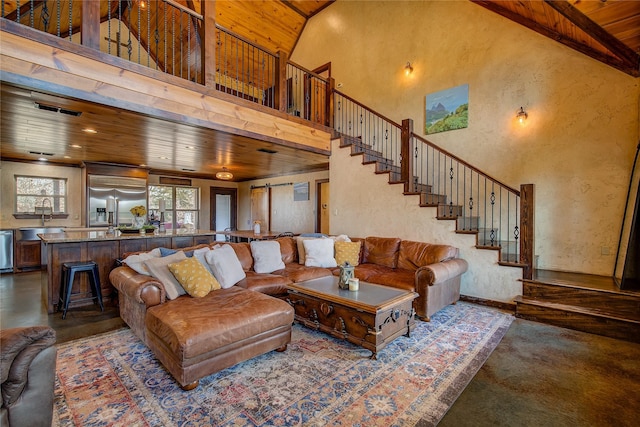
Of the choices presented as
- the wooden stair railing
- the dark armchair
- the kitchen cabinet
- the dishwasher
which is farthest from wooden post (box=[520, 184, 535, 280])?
the dishwasher

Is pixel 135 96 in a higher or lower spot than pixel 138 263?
higher

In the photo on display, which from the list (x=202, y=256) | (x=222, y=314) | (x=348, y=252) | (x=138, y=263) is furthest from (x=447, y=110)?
(x=138, y=263)

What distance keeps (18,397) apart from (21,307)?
140 inches

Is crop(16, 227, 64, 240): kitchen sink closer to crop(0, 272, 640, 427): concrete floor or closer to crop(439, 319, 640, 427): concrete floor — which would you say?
crop(0, 272, 640, 427): concrete floor

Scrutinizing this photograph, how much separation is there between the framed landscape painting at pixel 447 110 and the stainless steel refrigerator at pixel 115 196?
712cm

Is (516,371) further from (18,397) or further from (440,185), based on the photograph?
(440,185)

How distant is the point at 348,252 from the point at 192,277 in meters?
2.48

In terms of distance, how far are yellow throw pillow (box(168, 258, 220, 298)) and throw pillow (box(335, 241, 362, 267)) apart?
223 cm

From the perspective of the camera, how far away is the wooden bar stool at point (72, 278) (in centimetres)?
352

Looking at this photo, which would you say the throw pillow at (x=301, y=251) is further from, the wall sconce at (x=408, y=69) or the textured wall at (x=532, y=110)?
the wall sconce at (x=408, y=69)

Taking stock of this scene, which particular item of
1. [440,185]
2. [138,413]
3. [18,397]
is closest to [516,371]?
[138,413]

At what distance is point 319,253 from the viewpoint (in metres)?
4.50

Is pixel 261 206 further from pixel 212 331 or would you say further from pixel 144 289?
pixel 212 331

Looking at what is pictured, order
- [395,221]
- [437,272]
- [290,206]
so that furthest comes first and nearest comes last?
[290,206] < [395,221] < [437,272]
